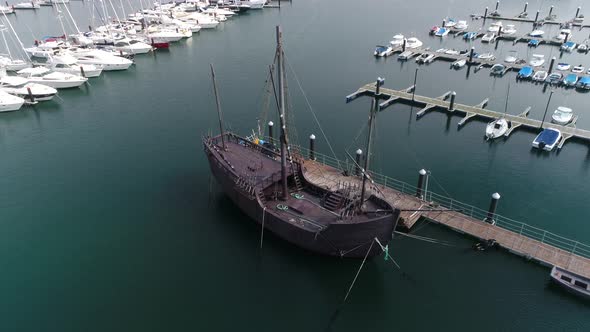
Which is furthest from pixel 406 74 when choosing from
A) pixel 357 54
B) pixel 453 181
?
A: pixel 453 181

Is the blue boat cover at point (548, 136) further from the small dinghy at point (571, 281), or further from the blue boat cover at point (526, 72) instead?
the blue boat cover at point (526, 72)

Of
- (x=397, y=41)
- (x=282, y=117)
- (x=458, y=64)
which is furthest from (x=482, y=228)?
(x=397, y=41)

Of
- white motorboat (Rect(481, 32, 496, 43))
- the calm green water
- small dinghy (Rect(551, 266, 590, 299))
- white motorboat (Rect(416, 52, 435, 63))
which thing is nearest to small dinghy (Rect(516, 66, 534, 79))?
the calm green water

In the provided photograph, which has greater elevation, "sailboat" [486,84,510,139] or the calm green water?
"sailboat" [486,84,510,139]

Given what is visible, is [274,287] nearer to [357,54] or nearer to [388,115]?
[388,115]

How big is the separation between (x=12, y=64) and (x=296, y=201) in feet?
217

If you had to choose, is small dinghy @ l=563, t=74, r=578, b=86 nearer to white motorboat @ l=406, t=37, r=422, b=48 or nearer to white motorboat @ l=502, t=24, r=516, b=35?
white motorboat @ l=406, t=37, r=422, b=48

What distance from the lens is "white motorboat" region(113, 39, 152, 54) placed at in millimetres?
79625

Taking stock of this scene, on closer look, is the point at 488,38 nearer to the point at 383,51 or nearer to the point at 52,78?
the point at 383,51

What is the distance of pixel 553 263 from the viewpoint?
1037 inches

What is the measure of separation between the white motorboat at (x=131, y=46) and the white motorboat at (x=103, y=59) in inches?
295

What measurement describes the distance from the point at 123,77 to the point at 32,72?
45.4ft

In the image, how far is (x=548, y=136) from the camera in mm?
Result: 43125

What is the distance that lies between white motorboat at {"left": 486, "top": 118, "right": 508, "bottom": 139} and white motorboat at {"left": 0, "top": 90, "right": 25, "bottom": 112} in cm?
6365
